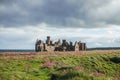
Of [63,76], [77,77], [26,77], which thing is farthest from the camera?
[26,77]

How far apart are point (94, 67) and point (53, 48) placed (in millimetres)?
39075

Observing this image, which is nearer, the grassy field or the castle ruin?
the grassy field

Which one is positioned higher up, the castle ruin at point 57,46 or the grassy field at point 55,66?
the castle ruin at point 57,46

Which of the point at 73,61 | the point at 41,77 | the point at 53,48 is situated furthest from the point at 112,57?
the point at 53,48

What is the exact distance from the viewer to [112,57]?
5344 cm

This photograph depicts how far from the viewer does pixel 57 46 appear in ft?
284

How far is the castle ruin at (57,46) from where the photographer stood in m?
80.5

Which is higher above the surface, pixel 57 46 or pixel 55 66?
pixel 57 46

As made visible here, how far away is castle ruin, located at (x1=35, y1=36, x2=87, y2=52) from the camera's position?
264ft

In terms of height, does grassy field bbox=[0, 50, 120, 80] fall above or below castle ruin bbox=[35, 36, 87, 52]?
below

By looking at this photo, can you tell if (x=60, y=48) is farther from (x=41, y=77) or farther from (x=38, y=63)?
(x=41, y=77)

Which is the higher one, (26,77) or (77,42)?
(77,42)

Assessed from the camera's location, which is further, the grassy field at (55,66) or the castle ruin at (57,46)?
the castle ruin at (57,46)

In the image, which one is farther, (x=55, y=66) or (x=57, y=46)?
(x=57, y=46)
